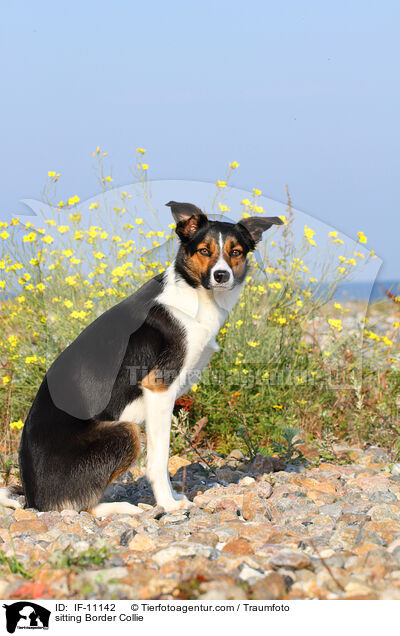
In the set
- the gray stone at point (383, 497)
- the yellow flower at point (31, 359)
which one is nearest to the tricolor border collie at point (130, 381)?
the gray stone at point (383, 497)

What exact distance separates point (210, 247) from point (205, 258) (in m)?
0.08

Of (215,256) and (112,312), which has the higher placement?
(215,256)

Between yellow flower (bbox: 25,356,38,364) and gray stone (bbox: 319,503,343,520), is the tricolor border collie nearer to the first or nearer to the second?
gray stone (bbox: 319,503,343,520)

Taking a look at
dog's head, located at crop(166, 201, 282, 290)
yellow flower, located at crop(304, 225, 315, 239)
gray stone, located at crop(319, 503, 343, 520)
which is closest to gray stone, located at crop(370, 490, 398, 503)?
gray stone, located at crop(319, 503, 343, 520)

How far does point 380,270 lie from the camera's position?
632cm

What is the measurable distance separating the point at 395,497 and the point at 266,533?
1.22 meters

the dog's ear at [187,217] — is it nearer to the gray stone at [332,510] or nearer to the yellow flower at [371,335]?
the gray stone at [332,510]

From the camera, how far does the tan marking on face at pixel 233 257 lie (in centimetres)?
445

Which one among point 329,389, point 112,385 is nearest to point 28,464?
point 112,385

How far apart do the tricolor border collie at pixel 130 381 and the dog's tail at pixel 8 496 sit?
0.04 feet

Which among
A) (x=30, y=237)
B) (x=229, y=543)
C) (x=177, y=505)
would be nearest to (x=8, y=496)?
(x=177, y=505)

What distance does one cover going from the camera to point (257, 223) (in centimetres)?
475

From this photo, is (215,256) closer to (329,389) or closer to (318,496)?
(318,496)
